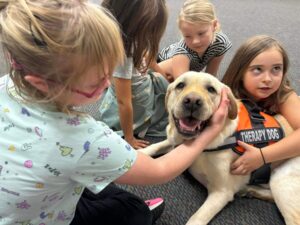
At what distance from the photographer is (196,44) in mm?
2104

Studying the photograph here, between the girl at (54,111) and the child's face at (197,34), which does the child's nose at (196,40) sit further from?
the girl at (54,111)

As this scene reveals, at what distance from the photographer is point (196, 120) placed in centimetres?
141

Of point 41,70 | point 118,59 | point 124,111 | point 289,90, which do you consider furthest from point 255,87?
point 41,70

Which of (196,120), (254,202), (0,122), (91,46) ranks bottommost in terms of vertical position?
(254,202)

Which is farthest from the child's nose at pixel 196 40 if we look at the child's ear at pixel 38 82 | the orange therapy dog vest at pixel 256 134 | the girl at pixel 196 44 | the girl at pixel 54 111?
the child's ear at pixel 38 82

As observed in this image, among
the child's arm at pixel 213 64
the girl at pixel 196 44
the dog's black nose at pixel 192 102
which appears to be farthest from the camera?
the child's arm at pixel 213 64

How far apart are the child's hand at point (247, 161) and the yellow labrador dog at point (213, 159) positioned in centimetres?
3

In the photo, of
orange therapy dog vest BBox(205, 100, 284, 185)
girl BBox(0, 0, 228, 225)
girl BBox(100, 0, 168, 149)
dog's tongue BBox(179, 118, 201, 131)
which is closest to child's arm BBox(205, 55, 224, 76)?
girl BBox(100, 0, 168, 149)

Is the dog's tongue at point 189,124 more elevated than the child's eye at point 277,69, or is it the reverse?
the child's eye at point 277,69

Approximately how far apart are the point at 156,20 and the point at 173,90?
12.9 inches

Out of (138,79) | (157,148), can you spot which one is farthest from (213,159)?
(138,79)

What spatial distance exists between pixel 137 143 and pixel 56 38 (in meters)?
1.22

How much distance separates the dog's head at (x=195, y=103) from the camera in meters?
1.38

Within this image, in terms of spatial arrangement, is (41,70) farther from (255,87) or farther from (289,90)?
(289,90)
